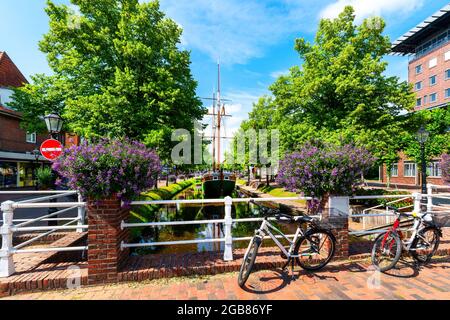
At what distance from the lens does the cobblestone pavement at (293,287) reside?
3355 mm

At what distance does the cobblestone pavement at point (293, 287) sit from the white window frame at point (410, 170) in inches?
1425

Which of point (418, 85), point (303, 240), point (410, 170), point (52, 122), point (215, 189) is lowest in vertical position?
point (215, 189)

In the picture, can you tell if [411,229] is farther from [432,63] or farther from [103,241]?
[432,63]

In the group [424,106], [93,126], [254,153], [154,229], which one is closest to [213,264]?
[154,229]

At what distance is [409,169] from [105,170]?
41.6 meters

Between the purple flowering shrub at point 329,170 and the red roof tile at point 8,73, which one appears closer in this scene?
the purple flowering shrub at point 329,170

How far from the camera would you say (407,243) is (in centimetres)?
437

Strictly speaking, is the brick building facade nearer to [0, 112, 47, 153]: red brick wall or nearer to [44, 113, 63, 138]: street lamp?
[0, 112, 47, 153]: red brick wall

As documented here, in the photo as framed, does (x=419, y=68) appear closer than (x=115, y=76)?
No

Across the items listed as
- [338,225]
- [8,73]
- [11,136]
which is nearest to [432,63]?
[338,225]

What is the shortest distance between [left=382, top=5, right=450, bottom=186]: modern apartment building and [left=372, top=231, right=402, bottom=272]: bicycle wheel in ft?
113

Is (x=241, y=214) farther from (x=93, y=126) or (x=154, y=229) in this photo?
(x=93, y=126)

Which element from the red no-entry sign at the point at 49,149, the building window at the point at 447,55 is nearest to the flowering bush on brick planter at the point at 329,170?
the red no-entry sign at the point at 49,149

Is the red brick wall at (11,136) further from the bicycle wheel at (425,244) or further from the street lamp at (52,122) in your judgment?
the bicycle wheel at (425,244)
